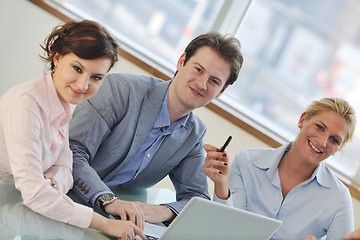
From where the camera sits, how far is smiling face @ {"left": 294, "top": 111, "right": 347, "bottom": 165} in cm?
190

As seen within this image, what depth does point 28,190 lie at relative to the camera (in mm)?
1138

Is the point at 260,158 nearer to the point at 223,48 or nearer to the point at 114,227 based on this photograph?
the point at 223,48

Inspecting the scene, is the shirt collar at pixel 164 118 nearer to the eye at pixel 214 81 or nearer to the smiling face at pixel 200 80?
the smiling face at pixel 200 80

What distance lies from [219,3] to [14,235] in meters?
2.75

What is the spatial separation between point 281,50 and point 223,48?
5.46 feet

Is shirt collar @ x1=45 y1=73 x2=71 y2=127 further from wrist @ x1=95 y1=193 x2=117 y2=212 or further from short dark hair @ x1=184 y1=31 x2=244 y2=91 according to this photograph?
short dark hair @ x1=184 y1=31 x2=244 y2=91

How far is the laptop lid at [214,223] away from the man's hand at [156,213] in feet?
1.02

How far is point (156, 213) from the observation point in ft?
4.93

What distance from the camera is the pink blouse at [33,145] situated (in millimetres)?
1149

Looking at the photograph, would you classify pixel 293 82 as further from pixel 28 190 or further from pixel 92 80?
pixel 28 190

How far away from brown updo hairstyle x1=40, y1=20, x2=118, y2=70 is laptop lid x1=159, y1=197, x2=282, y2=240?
19.7 inches

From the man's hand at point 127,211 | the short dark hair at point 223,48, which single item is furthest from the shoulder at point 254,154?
the man's hand at point 127,211

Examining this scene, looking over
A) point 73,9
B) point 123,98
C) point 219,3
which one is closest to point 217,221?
point 123,98

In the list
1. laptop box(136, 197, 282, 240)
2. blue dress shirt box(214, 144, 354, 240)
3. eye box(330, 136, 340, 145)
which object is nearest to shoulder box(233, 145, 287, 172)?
blue dress shirt box(214, 144, 354, 240)
